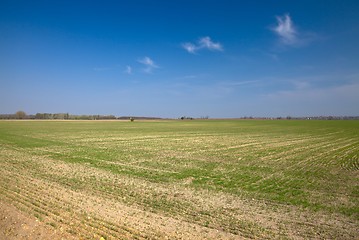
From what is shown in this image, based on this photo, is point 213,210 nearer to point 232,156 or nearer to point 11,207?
point 11,207

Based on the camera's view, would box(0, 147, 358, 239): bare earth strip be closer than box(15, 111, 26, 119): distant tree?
Yes

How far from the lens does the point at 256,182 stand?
14.4m

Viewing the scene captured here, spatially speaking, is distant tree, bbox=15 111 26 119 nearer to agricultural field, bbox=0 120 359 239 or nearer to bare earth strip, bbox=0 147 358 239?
agricultural field, bbox=0 120 359 239

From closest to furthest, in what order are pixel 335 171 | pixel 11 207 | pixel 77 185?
pixel 11 207, pixel 77 185, pixel 335 171

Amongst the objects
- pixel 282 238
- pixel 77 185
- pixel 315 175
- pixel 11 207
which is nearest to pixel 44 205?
pixel 11 207

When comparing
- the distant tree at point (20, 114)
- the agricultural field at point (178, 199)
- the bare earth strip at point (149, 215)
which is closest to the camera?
the bare earth strip at point (149, 215)

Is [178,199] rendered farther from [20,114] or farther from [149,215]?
[20,114]

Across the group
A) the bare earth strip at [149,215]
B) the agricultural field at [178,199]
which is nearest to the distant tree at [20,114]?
the agricultural field at [178,199]

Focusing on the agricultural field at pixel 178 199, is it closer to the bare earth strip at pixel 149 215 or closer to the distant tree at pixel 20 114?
the bare earth strip at pixel 149 215

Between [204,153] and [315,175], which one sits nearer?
[315,175]

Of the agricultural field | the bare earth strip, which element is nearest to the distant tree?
the agricultural field

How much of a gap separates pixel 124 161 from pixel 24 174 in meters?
7.18

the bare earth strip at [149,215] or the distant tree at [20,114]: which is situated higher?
the distant tree at [20,114]

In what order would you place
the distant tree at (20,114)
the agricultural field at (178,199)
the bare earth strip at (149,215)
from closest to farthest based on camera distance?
the bare earth strip at (149,215), the agricultural field at (178,199), the distant tree at (20,114)
